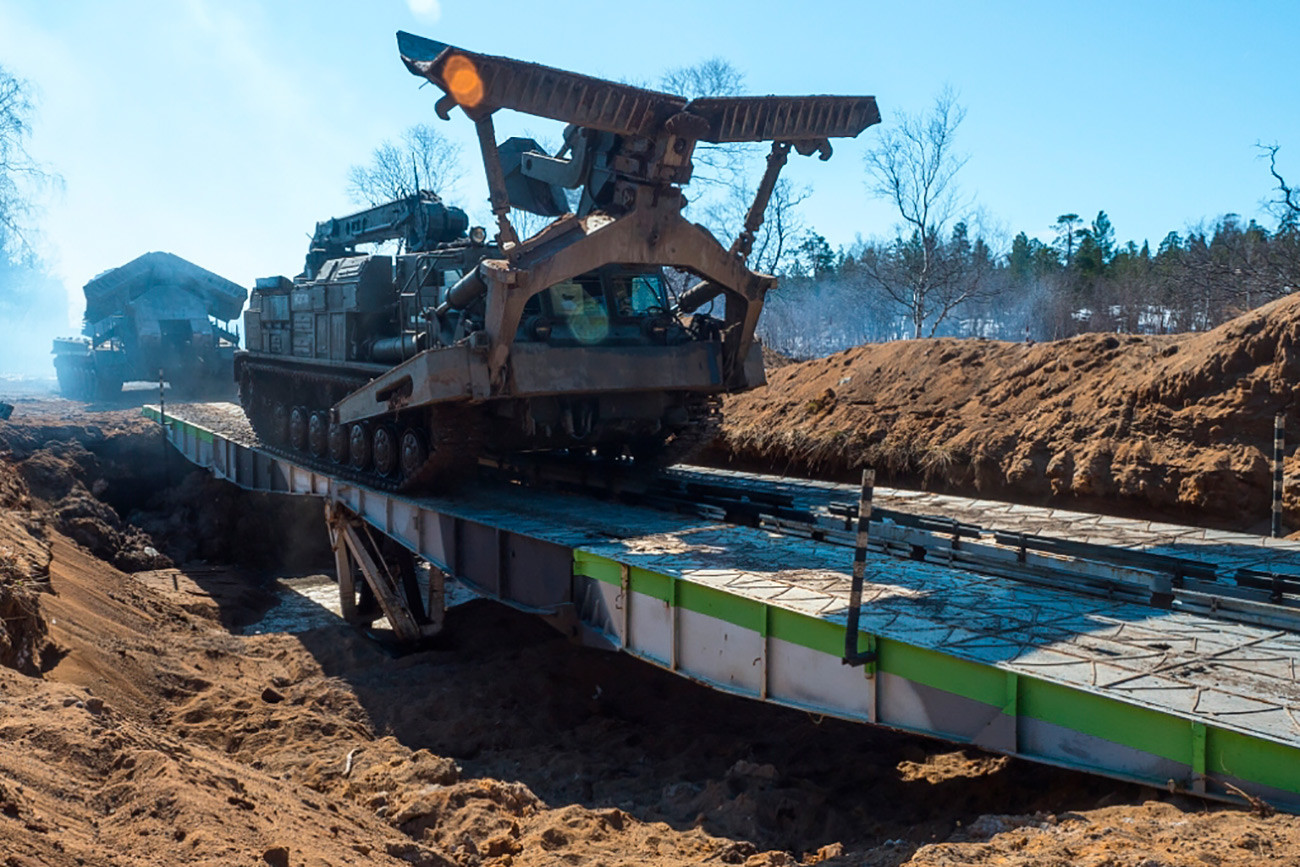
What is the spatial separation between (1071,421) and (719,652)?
8.06 metres

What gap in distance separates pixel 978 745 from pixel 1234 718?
1.20 m

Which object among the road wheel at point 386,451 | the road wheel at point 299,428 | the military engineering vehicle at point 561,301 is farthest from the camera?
the road wheel at point 299,428

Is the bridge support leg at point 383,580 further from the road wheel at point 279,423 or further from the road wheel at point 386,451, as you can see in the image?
the road wheel at point 279,423

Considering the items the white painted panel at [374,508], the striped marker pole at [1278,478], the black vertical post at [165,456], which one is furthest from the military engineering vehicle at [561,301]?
the black vertical post at [165,456]

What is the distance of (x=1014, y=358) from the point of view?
15086 millimetres

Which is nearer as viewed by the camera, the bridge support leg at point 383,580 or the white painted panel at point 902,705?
the white painted panel at point 902,705

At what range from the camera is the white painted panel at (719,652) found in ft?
21.2

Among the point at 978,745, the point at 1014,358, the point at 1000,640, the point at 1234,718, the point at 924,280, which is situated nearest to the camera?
the point at 1234,718

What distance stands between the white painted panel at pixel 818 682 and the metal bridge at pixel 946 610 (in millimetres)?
12

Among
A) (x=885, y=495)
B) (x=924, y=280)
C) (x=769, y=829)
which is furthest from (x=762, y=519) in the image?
(x=924, y=280)

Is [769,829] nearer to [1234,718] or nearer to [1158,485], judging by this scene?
[1234,718]

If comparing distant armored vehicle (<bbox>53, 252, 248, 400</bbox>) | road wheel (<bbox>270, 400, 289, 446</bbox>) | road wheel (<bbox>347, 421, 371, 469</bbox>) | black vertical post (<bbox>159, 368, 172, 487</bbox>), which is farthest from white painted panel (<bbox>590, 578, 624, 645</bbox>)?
distant armored vehicle (<bbox>53, 252, 248, 400</bbox>)

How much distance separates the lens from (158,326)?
28.5 meters

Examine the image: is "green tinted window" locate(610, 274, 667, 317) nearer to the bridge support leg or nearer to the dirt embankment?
the bridge support leg
